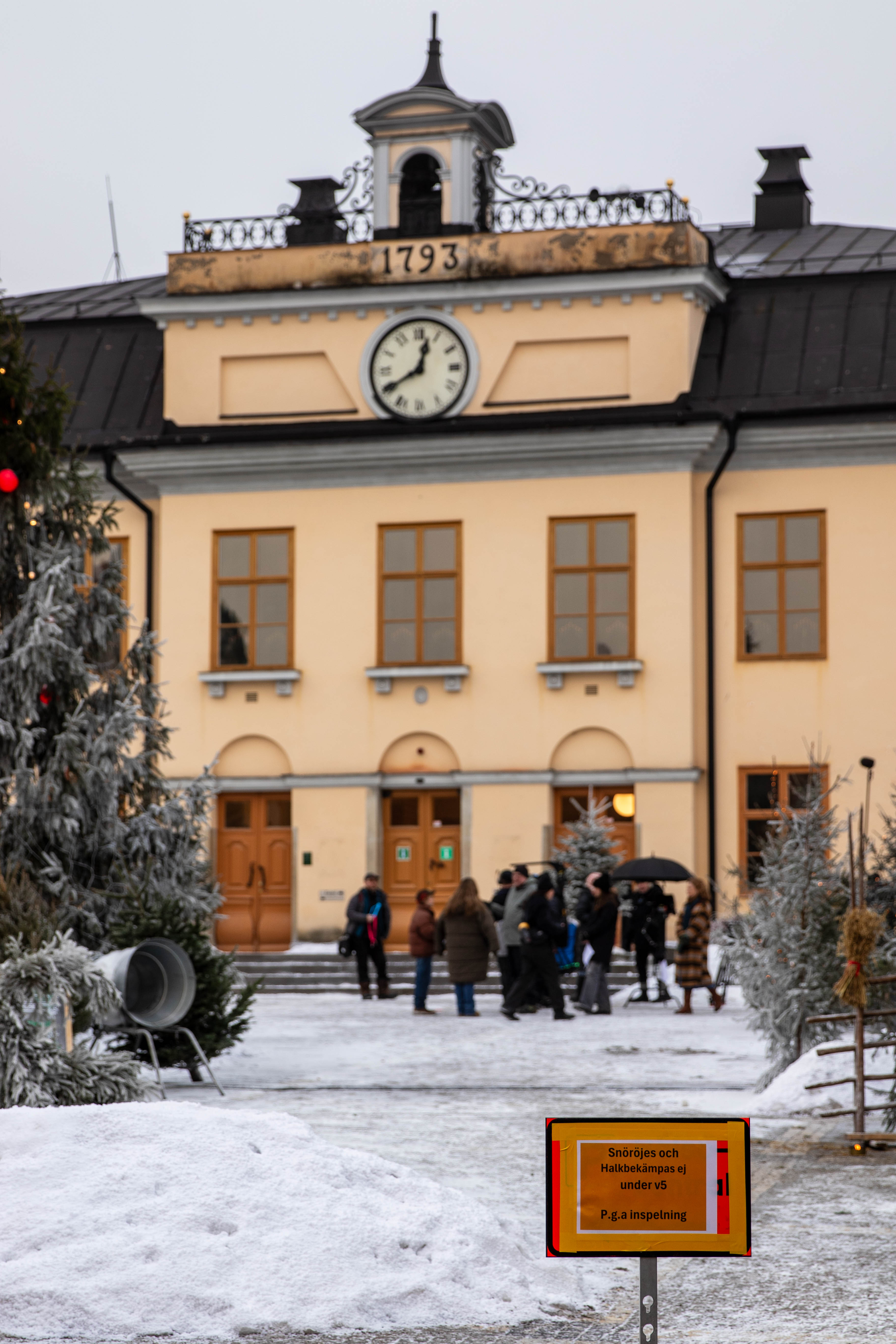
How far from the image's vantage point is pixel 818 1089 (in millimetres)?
12172

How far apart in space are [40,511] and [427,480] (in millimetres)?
12520

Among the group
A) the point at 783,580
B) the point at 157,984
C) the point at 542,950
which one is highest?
the point at 783,580

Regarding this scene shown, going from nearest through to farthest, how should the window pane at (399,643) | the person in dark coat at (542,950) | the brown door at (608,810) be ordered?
1. the person in dark coat at (542,950)
2. the brown door at (608,810)
3. the window pane at (399,643)

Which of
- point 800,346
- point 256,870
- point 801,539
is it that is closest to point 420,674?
point 256,870

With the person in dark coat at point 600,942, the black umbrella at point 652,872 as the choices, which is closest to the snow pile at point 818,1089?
the person in dark coat at point 600,942

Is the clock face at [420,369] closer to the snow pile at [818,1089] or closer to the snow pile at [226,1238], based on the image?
the snow pile at [818,1089]

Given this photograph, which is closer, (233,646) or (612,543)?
(612,543)

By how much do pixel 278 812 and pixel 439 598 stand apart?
12.8 feet

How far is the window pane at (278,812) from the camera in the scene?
1115 inches

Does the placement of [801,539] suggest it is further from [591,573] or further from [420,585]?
[420,585]

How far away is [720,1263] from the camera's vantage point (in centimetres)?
824

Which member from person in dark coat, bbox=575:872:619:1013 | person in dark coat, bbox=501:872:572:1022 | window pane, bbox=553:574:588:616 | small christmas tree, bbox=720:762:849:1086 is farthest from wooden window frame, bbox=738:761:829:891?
small christmas tree, bbox=720:762:849:1086

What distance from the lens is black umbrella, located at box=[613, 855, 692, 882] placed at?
2245 centimetres

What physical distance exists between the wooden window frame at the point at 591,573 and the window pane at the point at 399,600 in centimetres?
201
